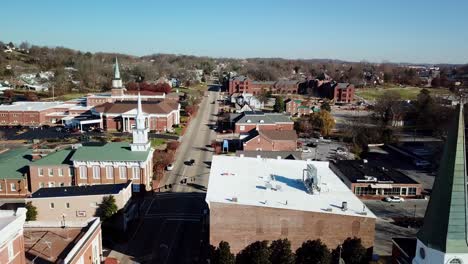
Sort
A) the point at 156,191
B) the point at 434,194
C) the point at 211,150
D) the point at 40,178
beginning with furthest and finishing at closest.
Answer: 1. the point at 211,150
2. the point at 156,191
3. the point at 40,178
4. the point at 434,194

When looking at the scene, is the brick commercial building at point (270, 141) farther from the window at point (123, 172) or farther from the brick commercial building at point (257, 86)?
the brick commercial building at point (257, 86)

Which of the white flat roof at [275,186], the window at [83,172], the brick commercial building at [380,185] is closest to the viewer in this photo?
the white flat roof at [275,186]

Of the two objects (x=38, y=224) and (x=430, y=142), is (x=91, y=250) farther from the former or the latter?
(x=430, y=142)

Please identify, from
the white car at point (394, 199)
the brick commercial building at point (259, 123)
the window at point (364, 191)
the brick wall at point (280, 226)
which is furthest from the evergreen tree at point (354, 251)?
the brick commercial building at point (259, 123)

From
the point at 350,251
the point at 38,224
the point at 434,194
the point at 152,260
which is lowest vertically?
the point at 152,260

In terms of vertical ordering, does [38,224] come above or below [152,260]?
above

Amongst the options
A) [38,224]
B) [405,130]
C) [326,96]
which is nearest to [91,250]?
[38,224]
